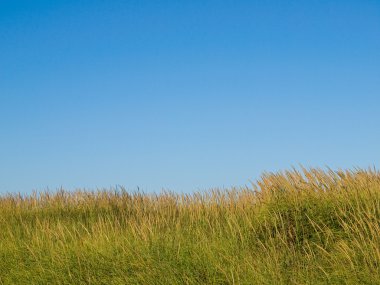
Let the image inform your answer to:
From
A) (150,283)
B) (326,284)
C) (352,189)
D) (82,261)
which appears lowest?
Result: (326,284)

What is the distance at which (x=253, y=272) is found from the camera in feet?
20.0

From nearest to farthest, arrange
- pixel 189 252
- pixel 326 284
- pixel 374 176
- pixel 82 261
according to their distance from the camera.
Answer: pixel 326 284 < pixel 189 252 < pixel 82 261 < pixel 374 176

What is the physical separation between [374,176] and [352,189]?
1967 millimetres

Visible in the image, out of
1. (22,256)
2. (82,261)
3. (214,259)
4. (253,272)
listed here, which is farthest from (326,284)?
(22,256)

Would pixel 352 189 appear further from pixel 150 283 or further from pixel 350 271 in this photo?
pixel 150 283

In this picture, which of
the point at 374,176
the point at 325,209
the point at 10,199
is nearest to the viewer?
the point at 325,209

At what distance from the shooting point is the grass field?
6.28 meters

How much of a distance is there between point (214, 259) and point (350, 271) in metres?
1.78

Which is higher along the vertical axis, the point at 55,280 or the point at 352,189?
the point at 352,189

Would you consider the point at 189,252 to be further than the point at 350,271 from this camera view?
Yes

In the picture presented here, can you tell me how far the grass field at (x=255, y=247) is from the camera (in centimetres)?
628

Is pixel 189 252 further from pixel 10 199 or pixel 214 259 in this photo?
pixel 10 199

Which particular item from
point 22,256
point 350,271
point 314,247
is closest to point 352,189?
point 314,247

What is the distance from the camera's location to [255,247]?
7.75 m
